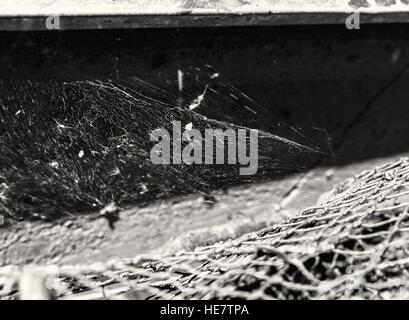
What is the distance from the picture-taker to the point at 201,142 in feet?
9.04

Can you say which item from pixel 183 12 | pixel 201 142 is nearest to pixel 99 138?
pixel 201 142

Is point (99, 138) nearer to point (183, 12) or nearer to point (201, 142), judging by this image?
point (201, 142)

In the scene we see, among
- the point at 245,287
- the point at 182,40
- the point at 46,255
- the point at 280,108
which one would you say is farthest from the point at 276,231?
the point at 46,255

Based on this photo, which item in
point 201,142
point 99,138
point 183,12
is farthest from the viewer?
point 201,142

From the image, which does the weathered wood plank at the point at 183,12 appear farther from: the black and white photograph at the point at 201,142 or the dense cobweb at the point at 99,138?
the dense cobweb at the point at 99,138

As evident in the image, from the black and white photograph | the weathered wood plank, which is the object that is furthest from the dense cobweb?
the weathered wood plank

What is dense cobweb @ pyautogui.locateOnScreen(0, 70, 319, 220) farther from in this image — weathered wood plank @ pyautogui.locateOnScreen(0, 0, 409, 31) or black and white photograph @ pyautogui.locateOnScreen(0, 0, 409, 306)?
weathered wood plank @ pyautogui.locateOnScreen(0, 0, 409, 31)

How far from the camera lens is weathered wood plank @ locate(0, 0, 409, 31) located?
1997mm

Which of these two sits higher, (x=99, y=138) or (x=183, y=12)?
(x=183, y=12)

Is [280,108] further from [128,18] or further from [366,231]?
[128,18]

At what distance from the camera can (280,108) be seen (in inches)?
113

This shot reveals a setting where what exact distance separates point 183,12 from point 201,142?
0.82 m

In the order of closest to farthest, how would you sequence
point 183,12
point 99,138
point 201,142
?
1. point 183,12
2. point 99,138
3. point 201,142

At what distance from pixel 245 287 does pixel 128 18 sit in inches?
49.1
